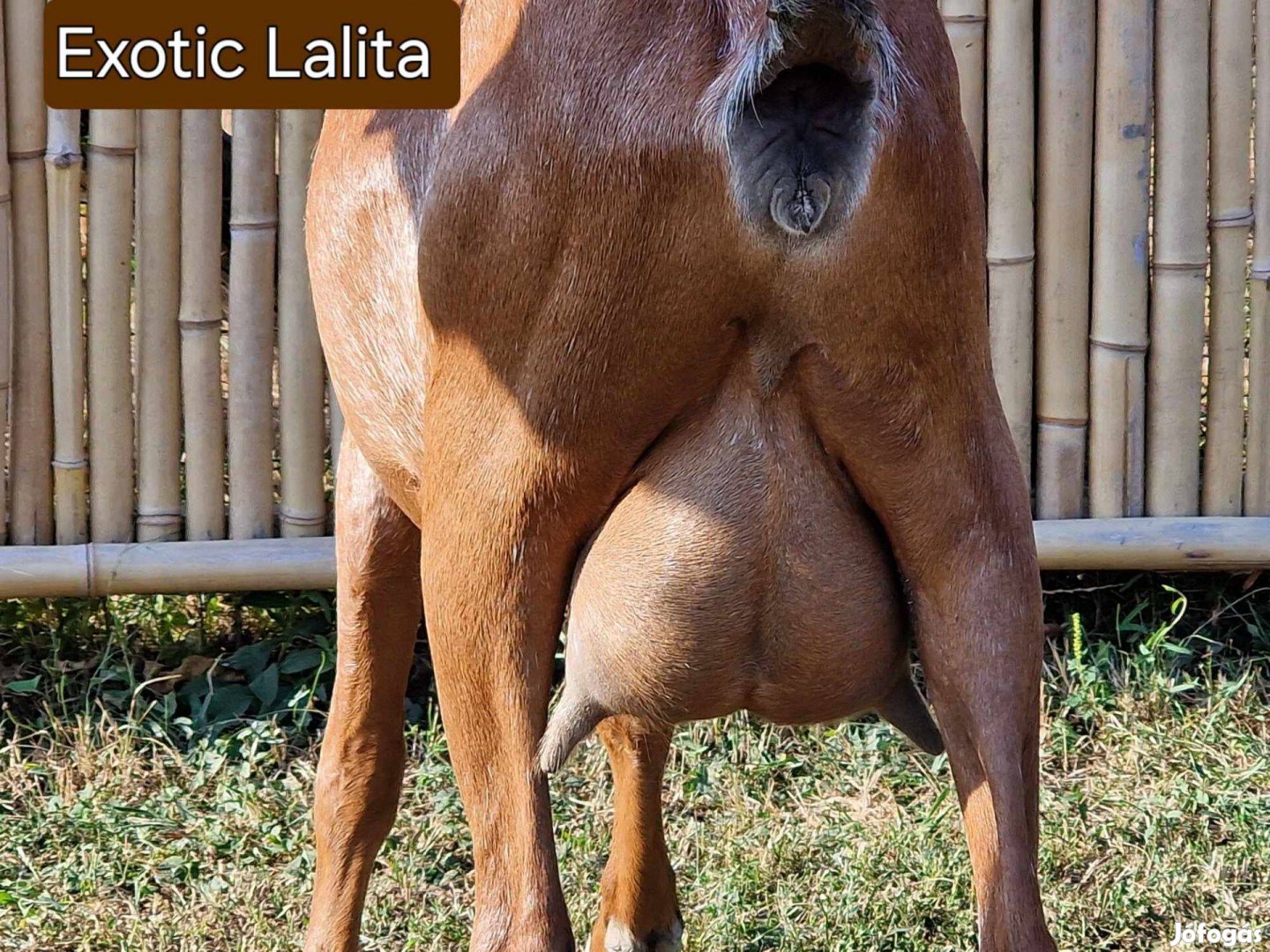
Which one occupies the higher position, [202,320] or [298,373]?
[202,320]

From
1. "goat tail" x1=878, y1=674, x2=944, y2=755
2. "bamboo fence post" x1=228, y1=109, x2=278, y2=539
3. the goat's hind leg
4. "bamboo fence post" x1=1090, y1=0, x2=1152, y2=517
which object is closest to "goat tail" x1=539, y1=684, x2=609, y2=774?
"goat tail" x1=878, y1=674, x2=944, y2=755

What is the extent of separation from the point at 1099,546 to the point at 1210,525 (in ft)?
0.84

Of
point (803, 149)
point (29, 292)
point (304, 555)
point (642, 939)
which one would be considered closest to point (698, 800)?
point (642, 939)

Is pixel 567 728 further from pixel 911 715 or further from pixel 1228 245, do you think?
pixel 1228 245

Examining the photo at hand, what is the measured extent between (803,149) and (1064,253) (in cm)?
234

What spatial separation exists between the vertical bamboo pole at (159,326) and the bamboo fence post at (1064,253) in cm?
195

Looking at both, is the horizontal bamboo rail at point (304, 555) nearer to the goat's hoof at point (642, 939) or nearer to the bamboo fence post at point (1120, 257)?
the bamboo fence post at point (1120, 257)

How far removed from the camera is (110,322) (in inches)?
145

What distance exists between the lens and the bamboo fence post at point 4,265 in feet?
11.7

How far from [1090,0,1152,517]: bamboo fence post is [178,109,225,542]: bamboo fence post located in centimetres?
198

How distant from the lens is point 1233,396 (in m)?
3.74

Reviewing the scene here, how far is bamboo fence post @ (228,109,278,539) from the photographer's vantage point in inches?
143

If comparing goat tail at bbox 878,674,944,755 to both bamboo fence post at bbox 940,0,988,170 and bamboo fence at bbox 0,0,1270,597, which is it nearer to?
bamboo fence at bbox 0,0,1270,597

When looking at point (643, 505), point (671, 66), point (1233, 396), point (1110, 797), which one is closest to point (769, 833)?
point (1110, 797)
